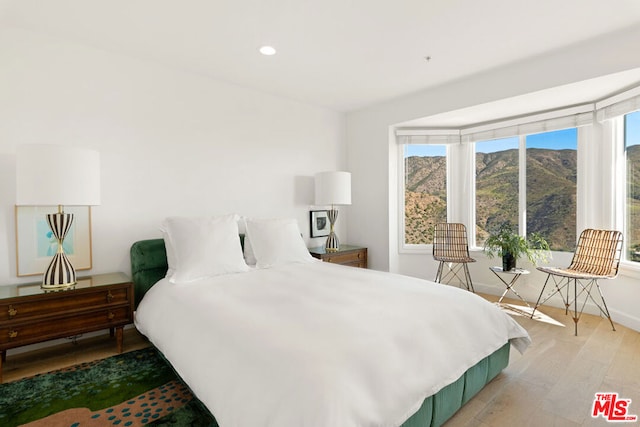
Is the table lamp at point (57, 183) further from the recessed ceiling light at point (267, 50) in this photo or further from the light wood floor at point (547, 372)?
the recessed ceiling light at point (267, 50)

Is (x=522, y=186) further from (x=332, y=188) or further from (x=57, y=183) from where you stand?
(x=57, y=183)

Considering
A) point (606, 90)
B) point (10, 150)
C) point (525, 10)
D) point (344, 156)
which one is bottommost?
point (10, 150)

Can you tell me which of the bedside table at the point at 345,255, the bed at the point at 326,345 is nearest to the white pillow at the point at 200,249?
the bed at the point at 326,345

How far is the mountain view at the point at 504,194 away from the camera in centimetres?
402

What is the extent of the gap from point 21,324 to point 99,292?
1.52 ft

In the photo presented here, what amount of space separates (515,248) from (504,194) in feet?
3.31

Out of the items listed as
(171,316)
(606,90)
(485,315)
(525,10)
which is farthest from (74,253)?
(606,90)

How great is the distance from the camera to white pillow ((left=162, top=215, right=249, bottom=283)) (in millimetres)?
2715

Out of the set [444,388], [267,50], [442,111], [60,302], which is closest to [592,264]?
[442,111]

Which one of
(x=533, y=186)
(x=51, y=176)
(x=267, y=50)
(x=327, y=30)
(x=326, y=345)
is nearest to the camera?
(x=326, y=345)

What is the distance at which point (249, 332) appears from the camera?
164cm

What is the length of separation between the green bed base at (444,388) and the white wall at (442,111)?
7.05ft

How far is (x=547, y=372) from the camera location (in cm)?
240

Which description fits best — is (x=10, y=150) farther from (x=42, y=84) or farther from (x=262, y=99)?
(x=262, y=99)
